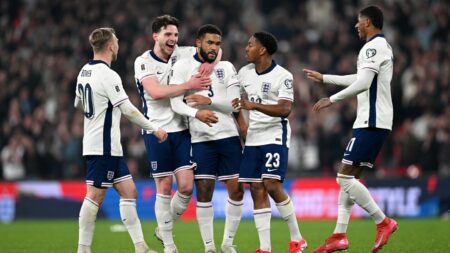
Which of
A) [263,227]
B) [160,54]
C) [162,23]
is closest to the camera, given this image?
[263,227]

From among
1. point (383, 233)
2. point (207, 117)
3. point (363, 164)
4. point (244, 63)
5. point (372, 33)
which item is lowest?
point (383, 233)

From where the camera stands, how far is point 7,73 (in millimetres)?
26344


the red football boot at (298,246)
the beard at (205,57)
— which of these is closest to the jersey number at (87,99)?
the beard at (205,57)

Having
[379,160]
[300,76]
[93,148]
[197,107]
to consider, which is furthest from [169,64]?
[300,76]

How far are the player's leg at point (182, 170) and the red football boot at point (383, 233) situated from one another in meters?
2.38

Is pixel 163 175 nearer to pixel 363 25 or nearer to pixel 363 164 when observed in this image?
pixel 363 164

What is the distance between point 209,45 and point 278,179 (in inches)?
74.6

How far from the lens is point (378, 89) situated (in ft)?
37.0

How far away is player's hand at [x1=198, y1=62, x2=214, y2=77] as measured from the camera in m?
11.4

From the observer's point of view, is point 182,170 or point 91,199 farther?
point 182,170

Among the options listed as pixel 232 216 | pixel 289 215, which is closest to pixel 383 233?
pixel 289 215

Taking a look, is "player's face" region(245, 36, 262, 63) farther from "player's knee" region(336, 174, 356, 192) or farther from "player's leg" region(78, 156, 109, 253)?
"player's leg" region(78, 156, 109, 253)

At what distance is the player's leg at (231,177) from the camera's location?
457 inches

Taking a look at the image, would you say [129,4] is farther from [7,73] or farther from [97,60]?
[97,60]
